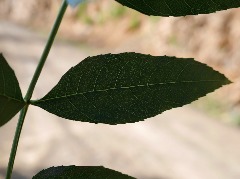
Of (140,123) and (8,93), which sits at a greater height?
(140,123)

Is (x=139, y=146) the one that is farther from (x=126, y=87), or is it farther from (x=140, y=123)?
(x=126, y=87)

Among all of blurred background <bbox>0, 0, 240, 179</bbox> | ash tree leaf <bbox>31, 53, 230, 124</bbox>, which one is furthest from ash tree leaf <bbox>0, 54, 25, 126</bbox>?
blurred background <bbox>0, 0, 240, 179</bbox>

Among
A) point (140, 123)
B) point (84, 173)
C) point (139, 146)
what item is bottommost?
point (84, 173)

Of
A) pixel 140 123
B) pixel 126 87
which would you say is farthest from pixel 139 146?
pixel 126 87

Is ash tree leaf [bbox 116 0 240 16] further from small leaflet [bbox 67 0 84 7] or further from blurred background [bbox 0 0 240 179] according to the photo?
blurred background [bbox 0 0 240 179]

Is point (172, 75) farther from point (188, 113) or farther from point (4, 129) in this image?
point (188, 113)

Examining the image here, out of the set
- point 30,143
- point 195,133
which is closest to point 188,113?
point 195,133
